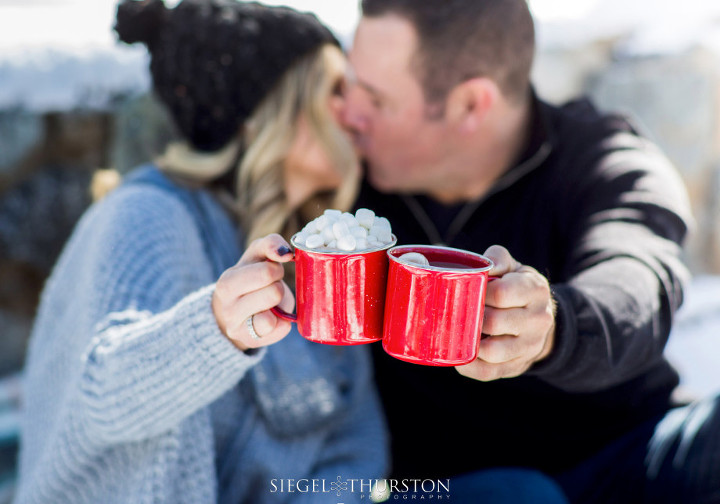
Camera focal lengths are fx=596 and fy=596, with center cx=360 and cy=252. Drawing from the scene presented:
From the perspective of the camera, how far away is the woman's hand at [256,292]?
81cm

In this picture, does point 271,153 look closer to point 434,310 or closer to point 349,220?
point 349,220

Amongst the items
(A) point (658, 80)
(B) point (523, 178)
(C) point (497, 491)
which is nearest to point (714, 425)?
(C) point (497, 491)

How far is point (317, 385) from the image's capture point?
133cm

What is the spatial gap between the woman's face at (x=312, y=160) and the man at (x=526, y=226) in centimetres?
5

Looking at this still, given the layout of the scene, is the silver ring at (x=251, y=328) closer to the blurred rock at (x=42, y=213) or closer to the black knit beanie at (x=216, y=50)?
the black knit beanie at (x=216, y=50)

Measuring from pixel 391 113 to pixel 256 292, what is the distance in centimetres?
84

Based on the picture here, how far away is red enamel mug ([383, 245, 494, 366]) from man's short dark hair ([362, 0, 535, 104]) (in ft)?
2.30

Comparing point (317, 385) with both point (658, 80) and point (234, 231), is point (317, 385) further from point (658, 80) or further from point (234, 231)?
point (658, 80)

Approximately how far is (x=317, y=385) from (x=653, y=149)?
1051 millimetres

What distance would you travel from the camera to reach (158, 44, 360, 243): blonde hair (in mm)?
1378

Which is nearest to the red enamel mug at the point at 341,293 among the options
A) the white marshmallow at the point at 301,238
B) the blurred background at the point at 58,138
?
the white marshmallow at the point at 301,238

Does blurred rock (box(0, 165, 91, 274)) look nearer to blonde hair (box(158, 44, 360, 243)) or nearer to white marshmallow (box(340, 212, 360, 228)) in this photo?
blonde hair (box(158, 44, 360, 243))

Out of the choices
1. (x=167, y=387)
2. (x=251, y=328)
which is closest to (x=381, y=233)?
(x=251, y=328)

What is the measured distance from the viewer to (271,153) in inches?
54.6
